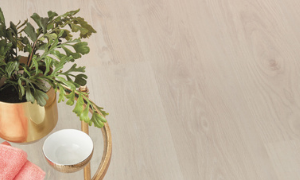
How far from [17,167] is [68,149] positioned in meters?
0.12

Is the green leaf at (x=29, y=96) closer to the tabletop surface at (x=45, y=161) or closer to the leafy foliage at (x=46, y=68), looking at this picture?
the leafy foliage at (x=46, y=68)

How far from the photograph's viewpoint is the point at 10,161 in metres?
0.89

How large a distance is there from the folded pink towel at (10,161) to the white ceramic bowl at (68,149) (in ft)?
0.19

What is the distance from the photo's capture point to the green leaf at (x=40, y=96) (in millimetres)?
822

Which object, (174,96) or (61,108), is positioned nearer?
(61,108)

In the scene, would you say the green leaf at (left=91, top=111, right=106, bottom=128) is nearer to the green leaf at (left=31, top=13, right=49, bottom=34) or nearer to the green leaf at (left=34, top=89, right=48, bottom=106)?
the green leaf at (left=34, top=89, right=48, bottom=106)

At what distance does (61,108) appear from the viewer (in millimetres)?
Answer: 1090

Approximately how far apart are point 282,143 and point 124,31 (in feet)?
2.68

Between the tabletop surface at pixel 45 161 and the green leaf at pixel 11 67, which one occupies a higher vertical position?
the green leaf at pixel 11 67

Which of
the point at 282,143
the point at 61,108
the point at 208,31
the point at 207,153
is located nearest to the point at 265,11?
the point at 208,31

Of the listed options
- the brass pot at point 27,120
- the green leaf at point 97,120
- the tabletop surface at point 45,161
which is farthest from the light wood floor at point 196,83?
the green leaf at point 97,120

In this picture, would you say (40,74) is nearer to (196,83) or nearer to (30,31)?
(30,31)

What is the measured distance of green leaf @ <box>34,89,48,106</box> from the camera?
0.82 metres

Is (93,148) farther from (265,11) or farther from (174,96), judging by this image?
(265,11)
